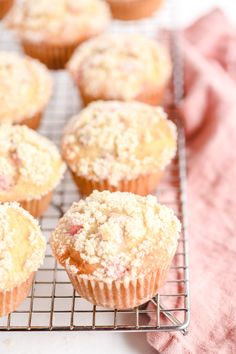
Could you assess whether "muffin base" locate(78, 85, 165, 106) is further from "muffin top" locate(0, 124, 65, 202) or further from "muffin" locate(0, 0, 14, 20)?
"muffin" locate(0, 0, 14, 20)

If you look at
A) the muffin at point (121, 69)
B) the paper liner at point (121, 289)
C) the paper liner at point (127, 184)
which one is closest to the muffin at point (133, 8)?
the muffin at point (121, 69)

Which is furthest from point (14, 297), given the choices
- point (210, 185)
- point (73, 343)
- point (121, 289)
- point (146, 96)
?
point (146, 96)

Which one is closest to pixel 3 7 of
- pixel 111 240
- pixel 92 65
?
pixel 92 65

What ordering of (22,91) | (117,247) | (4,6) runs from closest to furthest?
(117,247)
(22,91)
(4,6)

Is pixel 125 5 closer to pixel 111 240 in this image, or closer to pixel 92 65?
pixel 92 65

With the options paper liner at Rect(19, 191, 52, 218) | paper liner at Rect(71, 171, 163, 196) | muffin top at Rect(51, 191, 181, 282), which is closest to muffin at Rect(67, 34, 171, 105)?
paper liner at Rect(71, 171, 163, 196)

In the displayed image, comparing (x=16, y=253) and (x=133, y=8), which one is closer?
(x=16, y=253)

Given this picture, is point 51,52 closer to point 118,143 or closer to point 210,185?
point 118,143
